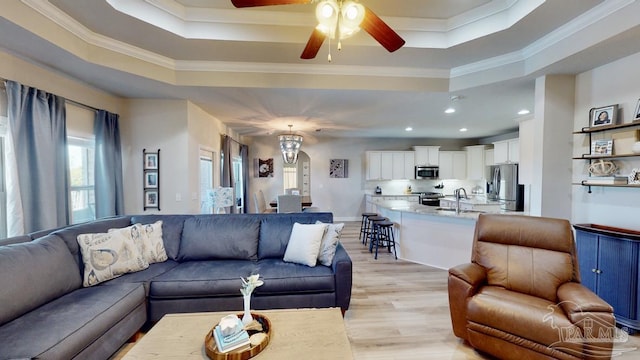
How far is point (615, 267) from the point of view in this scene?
2.33m

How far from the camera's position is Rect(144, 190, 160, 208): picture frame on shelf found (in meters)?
3.97

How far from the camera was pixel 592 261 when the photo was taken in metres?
2.50

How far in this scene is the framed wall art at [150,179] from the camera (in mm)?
3943

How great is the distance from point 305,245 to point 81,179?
3123 millimetres

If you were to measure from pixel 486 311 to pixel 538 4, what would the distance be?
255cm

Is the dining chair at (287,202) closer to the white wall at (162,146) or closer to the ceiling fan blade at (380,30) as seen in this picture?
the white wall at (162,146)

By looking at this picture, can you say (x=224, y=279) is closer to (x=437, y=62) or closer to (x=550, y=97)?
(x=437, y=62)

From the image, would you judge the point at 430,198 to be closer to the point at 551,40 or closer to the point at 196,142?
the point at 551,40

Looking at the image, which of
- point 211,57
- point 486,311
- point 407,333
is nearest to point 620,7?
point 486,311

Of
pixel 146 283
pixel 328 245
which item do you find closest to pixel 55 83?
pixel 146 283

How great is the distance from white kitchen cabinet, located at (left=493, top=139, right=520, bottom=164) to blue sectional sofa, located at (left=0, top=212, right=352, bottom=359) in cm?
529

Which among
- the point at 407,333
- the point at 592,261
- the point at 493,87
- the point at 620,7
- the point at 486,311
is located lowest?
the point at 407,333

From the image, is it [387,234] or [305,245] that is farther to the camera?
[387,234]

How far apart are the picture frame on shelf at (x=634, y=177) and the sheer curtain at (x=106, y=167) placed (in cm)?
586
